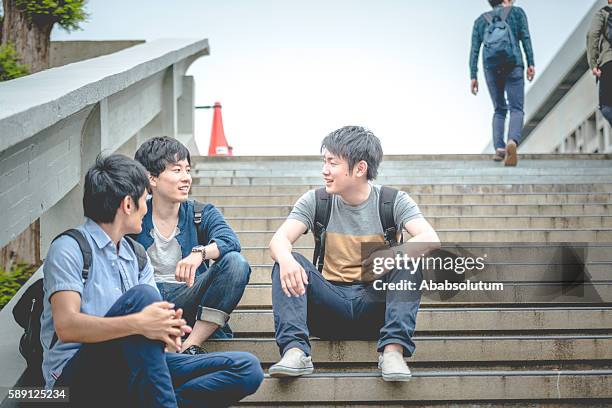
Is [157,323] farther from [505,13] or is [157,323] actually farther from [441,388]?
[505,13]

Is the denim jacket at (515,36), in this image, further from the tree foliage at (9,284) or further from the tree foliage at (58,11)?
the tree foliage at (9,284)

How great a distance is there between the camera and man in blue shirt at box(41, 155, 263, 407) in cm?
286

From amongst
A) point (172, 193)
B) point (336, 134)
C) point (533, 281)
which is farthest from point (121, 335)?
point (533, 281)

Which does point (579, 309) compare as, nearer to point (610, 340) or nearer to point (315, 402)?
point (610, 340)

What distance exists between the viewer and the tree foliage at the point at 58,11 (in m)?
6.64

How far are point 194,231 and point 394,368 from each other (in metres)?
1.15

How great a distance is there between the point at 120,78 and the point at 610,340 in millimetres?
3306

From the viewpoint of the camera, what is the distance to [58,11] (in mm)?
6648

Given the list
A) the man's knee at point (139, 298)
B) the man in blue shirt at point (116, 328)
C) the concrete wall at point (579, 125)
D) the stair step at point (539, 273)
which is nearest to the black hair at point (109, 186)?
the man in blue shirt at point (116, 328)

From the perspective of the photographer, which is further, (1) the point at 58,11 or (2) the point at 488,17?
(2) the point at 488,17

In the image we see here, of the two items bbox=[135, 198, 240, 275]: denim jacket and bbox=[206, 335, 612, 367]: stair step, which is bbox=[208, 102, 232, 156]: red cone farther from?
bbox=[206, 335, 612, 367]: stair step

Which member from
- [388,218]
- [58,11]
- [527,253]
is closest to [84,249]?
[388,218]

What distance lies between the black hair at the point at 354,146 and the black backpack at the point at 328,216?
12 cm

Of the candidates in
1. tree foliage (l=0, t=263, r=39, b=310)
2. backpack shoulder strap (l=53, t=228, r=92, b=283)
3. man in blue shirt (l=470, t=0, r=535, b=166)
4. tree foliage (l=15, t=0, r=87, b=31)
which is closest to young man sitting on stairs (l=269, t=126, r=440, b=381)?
backpack shoulder strap (l=53, t=228, r=92, b=283)
